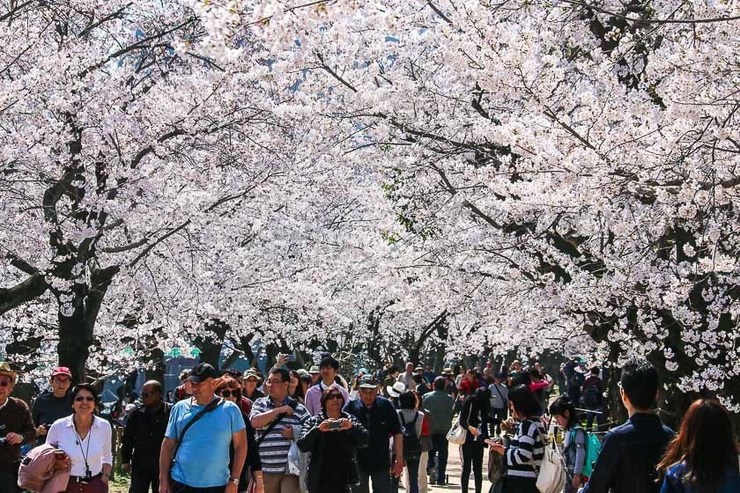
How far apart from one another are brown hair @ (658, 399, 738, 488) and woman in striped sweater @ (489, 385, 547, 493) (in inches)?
115

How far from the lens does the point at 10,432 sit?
844 centimetres

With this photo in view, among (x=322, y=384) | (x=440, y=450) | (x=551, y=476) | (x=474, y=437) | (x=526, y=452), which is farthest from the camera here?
(x=440, y=450)

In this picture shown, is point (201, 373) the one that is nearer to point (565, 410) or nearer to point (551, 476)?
point (551, 476)

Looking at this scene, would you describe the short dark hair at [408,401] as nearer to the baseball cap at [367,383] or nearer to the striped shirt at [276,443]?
the baseball cap at [367,383]

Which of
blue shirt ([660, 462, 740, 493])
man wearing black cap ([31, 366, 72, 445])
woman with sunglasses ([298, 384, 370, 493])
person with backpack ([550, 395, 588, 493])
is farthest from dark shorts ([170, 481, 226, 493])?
blue shirt ([660, 462, 740, 493])

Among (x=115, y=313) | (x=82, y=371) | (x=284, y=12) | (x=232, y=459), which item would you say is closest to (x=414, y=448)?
(x=82, y=371)

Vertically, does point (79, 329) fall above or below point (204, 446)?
above

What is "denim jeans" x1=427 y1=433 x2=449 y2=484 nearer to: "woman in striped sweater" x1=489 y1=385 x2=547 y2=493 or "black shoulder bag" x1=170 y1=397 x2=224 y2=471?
"woman in striped sweater" x1=489 y1=385 x2=547 y2=493

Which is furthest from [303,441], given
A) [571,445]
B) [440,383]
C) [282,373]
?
[440,383]

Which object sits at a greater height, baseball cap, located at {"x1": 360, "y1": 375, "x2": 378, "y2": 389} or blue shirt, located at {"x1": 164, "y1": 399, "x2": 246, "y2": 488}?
baseball cap, located at {"x1": 360, "y1": 375, "x2": 378, "y2": 389}

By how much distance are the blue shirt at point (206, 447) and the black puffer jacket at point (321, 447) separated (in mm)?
1715

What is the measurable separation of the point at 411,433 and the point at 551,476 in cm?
476

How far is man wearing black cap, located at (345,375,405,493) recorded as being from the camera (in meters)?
9.70

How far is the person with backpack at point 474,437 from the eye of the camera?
45.3 feet
